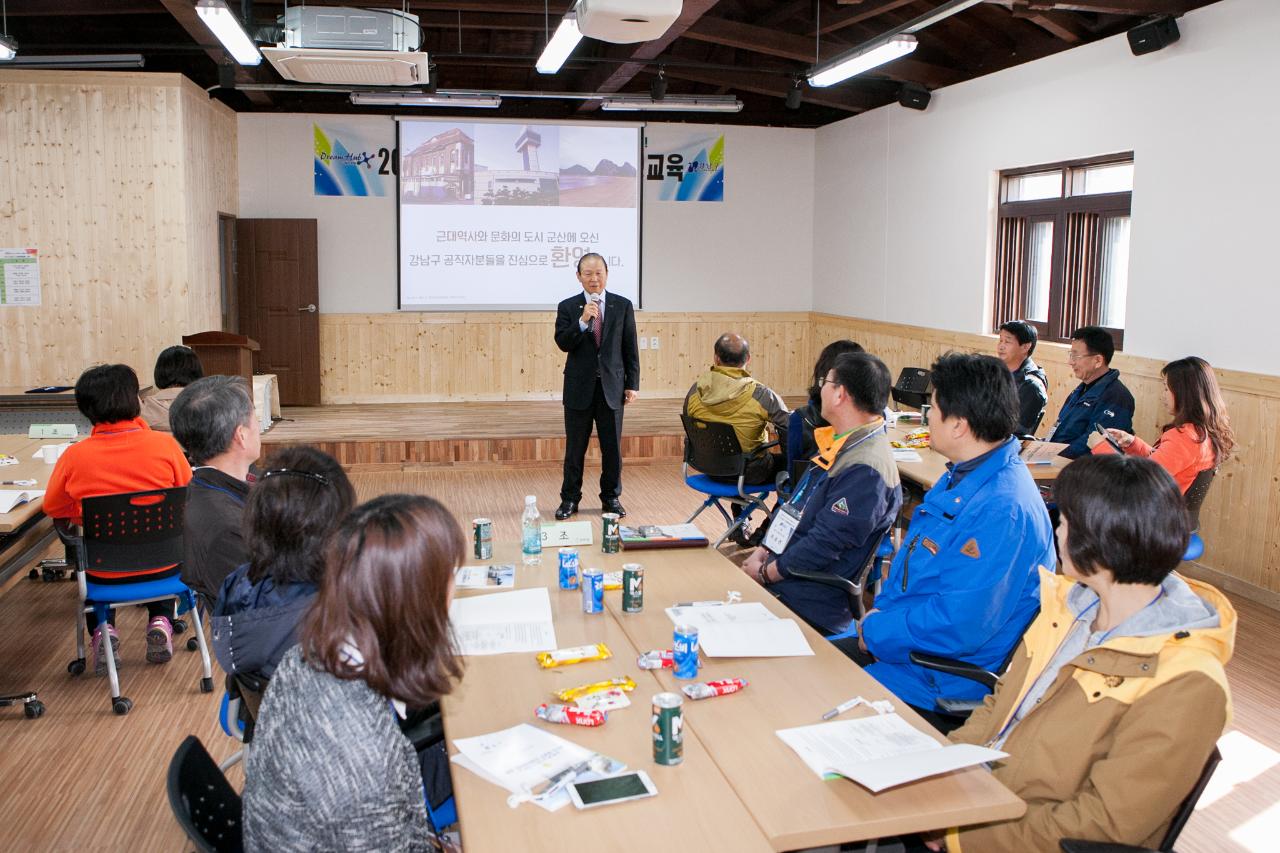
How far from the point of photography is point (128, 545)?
13.6ft

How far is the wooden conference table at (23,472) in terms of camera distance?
4062 mm

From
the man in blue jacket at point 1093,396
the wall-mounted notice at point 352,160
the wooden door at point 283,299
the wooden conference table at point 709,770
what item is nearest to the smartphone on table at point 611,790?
the wooden conference table at point 709,770

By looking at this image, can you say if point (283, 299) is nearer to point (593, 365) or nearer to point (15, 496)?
point (593, 365)

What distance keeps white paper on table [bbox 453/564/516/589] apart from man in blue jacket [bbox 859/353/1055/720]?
43.6 inches

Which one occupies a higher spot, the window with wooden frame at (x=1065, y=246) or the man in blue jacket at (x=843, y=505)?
the window with wooden frame at (x=1065, y=246)

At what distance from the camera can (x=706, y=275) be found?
11.6 m

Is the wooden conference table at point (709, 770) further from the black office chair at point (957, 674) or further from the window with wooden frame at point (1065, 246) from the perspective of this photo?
the window with wooden frame at point (1065, 246)

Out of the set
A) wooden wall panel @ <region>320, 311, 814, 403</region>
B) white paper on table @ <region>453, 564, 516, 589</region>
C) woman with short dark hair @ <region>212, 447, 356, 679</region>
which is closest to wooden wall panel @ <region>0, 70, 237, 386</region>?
wooden wall panel @ <region>320, 311, 814, 403</region>

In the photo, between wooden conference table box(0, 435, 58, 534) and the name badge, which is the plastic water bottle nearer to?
the name badge

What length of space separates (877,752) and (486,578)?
155 cm

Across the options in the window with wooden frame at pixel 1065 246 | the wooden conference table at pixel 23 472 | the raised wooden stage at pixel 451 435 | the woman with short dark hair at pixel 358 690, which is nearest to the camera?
the woman with short dark hair at pixel 358 690

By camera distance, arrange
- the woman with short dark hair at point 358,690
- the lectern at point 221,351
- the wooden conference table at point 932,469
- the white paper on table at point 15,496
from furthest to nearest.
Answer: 1. the lectern at point 221,351
2. the wooden conference table at point 932,469
3. the white paper on table at point 15,496
4. the woman with short dark hair at point 358,690

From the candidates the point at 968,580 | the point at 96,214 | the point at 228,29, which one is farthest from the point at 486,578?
the point at 96,214

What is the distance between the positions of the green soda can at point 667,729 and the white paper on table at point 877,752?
257mm
